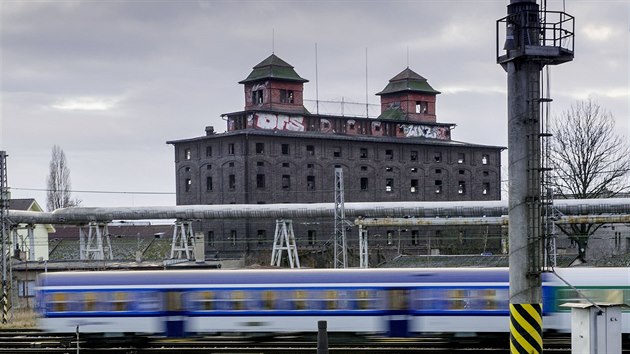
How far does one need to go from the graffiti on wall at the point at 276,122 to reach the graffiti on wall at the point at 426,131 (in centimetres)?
1327

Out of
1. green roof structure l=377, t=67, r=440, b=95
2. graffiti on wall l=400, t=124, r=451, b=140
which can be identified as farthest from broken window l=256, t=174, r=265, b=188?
green roof structure l=377, t=67, r=440, b=95

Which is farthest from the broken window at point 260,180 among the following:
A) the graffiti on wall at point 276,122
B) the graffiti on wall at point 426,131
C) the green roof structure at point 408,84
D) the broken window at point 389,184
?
the green roof structure at point 408,84

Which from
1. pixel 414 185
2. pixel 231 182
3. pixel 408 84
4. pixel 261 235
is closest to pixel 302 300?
pixel 261 235

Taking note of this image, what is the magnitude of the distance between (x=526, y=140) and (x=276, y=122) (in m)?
67.0

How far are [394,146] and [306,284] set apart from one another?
62364 mm

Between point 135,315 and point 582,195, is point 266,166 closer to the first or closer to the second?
point 582,195

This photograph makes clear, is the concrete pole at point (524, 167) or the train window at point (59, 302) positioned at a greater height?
the concrete pole at point (524, 167)

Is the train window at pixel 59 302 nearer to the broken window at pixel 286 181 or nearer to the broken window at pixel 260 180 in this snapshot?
the broken window at pixel 260 180

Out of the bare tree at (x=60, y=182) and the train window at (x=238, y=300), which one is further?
the bare tree at (x=60, y=182)

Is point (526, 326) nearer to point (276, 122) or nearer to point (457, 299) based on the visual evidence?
point (457, 299)

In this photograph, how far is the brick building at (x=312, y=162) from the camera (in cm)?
7556

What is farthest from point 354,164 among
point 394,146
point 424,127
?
point 424,127

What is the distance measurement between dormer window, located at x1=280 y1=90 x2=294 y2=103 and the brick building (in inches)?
4.5

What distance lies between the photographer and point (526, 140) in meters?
14.0
